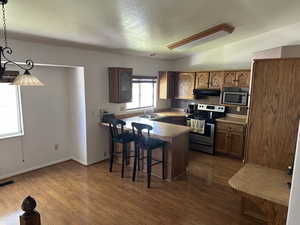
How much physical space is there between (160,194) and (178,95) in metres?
3.33

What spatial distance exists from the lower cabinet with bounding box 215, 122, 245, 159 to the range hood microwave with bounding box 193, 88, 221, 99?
2.63 feet

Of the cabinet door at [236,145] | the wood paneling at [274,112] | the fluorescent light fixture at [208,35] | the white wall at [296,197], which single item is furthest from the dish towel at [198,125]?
the white wall at [296,197]

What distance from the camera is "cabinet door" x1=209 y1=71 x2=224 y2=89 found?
501cm

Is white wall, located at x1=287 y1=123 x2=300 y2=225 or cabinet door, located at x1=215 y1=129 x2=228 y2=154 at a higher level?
white wall, located at x1=287 y1=123 x2=300 y2=225

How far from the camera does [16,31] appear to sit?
9.05 ft

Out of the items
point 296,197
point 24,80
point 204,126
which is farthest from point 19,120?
point 296,197

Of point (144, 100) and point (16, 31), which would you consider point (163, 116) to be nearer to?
point (144, 100)

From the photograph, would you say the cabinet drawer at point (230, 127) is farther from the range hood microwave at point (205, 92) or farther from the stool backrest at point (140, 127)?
the stool backrest at point (140, 127)

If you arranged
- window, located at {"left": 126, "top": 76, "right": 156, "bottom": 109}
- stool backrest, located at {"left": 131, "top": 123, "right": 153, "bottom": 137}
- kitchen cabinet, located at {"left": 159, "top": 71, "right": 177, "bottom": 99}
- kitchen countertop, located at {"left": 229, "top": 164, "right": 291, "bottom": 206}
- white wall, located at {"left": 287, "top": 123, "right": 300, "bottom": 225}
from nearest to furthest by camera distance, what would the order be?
white wall, located at {"left": 287, "top": 123, "right": 300, "bottom": 225} < kitchen countertop, located at {"left": 229, "top": 164, "right": 291, "bottom": 206} < stool backrest, located at {"left": 131, "top": 123, "right": 153, "bottom": 137} < window, located at {"left": 126, "top": 76, "right": 156, "bottom": 109} < kitchen cabinet, located at {"left": 159, "top": 71, "right": 177, "bottom": 99}

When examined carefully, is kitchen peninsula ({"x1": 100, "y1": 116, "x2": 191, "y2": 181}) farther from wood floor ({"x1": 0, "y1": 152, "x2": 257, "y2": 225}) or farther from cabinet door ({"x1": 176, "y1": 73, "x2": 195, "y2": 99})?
cabinet door ({"x1": 176, "y1": 73, "x2": 195, "y2": 99})

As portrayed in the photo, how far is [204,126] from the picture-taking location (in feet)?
16.6

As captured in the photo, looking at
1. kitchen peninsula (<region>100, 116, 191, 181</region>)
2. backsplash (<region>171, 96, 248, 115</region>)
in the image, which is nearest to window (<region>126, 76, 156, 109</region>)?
backsplash (<region>171, 96, 248, 115</region>)

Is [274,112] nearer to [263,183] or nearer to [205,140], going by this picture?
[263,183]

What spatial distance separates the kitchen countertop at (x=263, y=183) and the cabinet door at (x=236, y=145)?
92.4 inches
